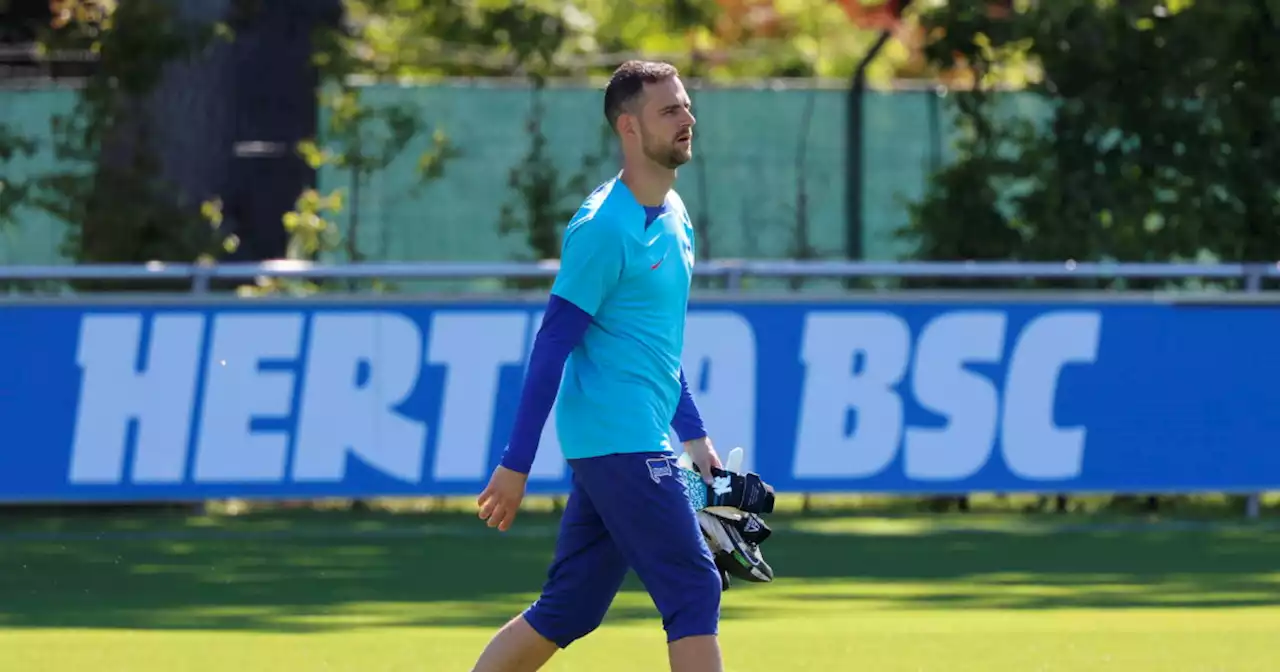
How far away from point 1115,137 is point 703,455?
35.4 ft

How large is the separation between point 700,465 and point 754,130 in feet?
34.7

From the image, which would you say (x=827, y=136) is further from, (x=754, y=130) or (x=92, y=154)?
(x=92, y=154)

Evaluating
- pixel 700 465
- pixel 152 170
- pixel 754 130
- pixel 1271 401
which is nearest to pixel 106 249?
pixel 152 170

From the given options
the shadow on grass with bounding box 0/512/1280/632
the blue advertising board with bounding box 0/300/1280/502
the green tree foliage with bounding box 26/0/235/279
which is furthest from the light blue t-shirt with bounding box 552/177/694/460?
the green tree foliage with bounding box 26/0/235/279

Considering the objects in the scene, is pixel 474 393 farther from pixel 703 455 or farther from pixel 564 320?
pixel 564 320

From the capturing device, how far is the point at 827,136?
17.6 metres

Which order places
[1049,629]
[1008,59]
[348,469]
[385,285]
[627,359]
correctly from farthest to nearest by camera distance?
1. [1008,59]
2. [385,285]
3. [348,469]
4. [1049,629]
5. [627,359]

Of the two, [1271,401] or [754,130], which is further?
[754,130]

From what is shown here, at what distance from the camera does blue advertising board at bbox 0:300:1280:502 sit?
14289 millimetres


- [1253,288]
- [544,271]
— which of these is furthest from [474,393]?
[1253,288]

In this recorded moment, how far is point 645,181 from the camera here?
6.76 metres

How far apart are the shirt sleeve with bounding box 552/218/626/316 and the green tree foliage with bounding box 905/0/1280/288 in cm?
1071

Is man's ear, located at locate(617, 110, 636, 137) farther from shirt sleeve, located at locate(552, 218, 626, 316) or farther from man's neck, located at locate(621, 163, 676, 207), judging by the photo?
shirt sleeve, located at locate(552, 218, 626, 316)

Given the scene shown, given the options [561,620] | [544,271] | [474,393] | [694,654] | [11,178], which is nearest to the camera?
[694,654]
